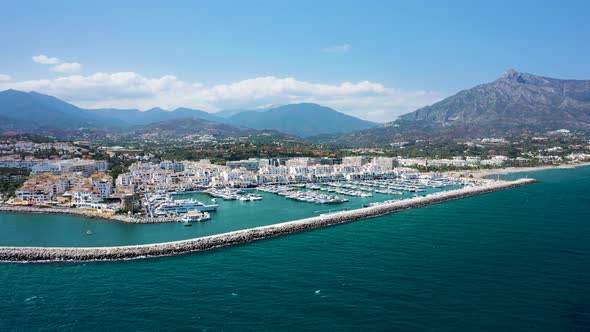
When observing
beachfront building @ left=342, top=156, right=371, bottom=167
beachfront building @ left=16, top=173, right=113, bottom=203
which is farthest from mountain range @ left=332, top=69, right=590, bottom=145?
beachfront building @ left=16, top=173, right=113, bottom=203

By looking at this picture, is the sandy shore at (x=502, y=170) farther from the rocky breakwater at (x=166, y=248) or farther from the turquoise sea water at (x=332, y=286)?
the rocky breakwater at (x=166, y=248)

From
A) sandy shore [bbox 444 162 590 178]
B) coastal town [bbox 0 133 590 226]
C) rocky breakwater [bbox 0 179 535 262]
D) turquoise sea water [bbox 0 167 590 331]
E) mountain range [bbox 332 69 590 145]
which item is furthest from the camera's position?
mountain range [bbox 332 69 590 145]

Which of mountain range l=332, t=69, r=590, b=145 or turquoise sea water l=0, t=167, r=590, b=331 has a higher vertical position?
mountain range l=332, t=69, r=590, b=145

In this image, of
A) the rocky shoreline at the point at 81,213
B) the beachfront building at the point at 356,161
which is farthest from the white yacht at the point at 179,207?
the beachfront building at the point at 356,161

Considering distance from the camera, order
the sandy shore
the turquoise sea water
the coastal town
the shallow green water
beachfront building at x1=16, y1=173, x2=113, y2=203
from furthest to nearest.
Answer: the sandy shore → beachfront building at x1=16, y1=173, x2=113, y2=203 → the coastal town → the shallow green water → the turquoise sea water

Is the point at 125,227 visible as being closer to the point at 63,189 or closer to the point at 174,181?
the point at 63,189

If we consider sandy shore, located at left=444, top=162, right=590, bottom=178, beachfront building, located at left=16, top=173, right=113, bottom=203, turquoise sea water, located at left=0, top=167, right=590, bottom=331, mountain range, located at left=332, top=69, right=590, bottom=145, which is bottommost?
turquoise sea water, located at left=0, top=167, right=590, bottom=331

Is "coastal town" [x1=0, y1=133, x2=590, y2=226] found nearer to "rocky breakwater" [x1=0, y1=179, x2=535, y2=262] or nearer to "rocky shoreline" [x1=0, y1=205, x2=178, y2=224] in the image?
"rocky shoreline" [x1=0, y1=205, x2=178, y2=224]

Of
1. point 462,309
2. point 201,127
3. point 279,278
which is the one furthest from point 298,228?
point 201,127
